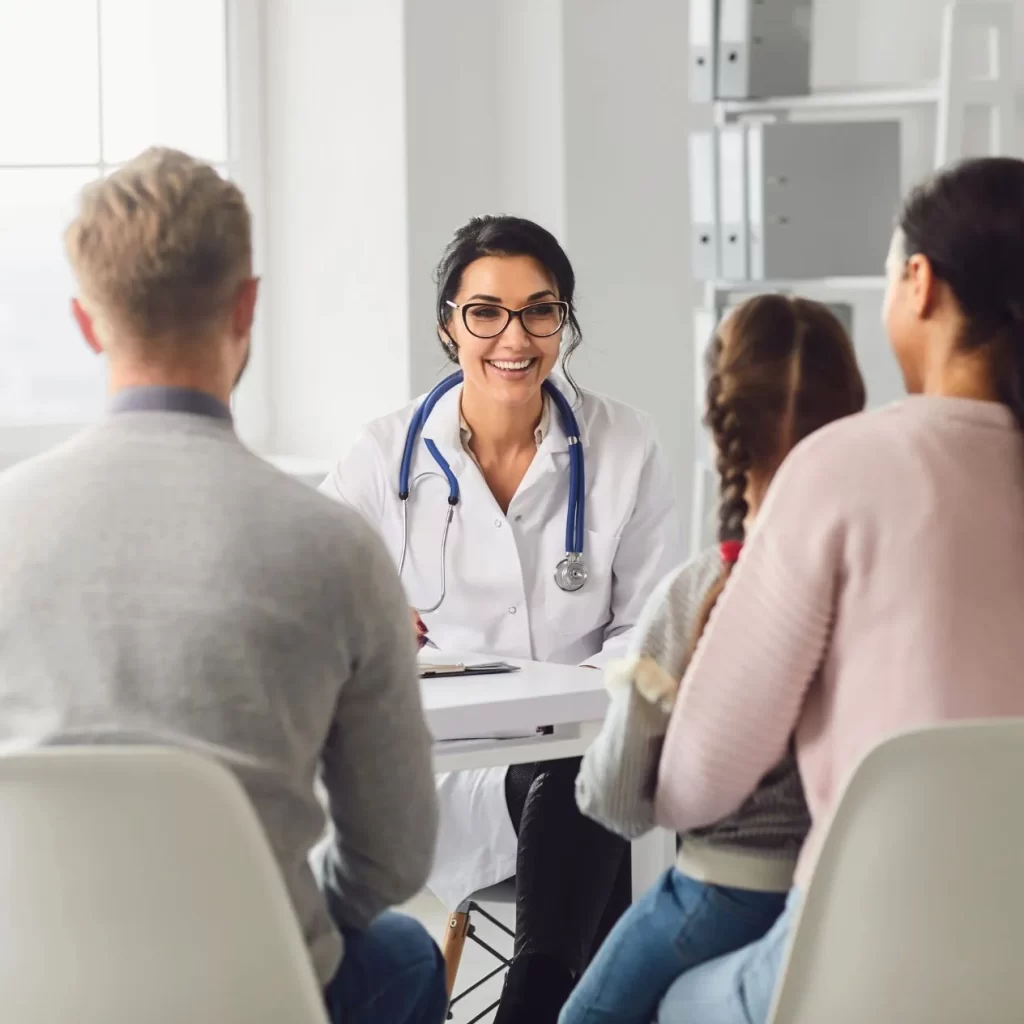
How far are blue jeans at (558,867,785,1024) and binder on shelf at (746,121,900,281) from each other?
210 cm

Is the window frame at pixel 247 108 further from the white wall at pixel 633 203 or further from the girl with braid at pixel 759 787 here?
the girl with braid at pixel 759 787

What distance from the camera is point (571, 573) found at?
97.0 inches

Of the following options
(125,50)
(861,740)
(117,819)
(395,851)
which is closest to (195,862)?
(117,819)

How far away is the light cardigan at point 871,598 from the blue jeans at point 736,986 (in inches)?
2.6

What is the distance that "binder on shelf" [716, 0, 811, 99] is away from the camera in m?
3.36

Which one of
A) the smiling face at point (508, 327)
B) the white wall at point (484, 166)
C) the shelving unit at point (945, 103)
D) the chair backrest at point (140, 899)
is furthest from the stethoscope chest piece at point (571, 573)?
the chair backrest at point (140, 899)

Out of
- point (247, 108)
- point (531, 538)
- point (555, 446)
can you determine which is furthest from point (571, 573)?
point (247, 108)

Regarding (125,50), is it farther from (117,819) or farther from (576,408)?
(117,819)

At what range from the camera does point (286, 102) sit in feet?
12.5

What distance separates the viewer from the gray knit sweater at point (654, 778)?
142 cm

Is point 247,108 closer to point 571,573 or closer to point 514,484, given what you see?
point 514,484

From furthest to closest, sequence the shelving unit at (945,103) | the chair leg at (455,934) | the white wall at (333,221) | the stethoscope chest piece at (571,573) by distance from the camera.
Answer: the white wall at (333,221), the shelving unit at (945,103), the stethoscope chest piece at (571,573), the chair leg at (455,934)

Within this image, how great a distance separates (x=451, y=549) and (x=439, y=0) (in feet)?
5.15

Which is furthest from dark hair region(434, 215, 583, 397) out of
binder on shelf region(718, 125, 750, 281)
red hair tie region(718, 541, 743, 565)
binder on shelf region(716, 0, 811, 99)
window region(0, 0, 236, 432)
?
window region(0, 0, 236, 432)
